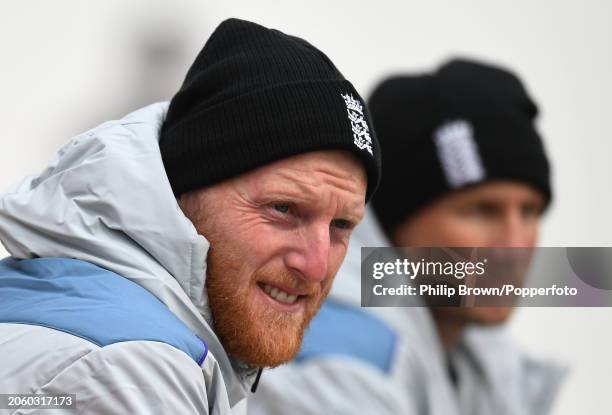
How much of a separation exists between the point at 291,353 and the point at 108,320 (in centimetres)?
51

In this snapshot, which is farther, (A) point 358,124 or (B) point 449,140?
(B) point 449,140

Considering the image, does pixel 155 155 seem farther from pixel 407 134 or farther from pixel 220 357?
pixel 407 134

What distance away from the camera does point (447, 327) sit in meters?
4.70

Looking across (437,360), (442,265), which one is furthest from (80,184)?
(437,360)

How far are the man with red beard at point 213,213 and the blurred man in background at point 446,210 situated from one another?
153 centimetres

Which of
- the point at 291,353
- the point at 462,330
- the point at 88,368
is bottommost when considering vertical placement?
the point at 462,330

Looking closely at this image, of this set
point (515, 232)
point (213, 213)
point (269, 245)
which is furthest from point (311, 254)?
point (515, 232)

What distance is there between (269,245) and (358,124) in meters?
0.32

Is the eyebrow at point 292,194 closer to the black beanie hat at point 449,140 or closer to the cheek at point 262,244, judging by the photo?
the cheek at point 262,244

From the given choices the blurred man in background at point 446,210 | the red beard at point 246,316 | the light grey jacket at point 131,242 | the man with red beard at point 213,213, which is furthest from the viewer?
the blurred man in background at point 446,210

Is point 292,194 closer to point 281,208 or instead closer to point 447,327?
point 281,208

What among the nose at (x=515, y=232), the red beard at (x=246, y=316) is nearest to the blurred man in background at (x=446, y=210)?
the nose at (x=515, y=232)

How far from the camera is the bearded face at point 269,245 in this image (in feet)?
7.69

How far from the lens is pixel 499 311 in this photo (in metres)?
4.43
